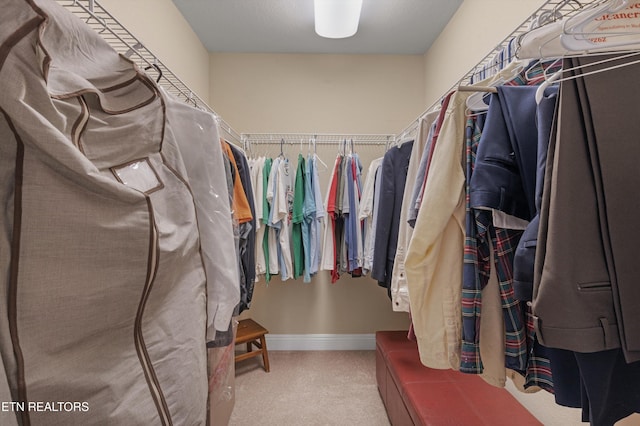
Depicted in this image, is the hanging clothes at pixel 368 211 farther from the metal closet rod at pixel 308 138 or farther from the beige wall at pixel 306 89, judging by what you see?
the beige wall at pixel 306 89

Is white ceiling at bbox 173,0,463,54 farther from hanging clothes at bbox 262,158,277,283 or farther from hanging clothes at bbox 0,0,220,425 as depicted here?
hanging clothes at bbox 0,0,220,425

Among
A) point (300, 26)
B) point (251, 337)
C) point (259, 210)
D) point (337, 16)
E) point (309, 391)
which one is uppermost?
point (300, 26)

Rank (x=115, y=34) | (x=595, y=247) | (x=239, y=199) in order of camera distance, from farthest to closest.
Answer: (x=239, y=199), (x=115, y=34), (x=595, y=247)

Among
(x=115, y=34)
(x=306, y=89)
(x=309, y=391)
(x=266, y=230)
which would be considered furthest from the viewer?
(x=306, y=89)

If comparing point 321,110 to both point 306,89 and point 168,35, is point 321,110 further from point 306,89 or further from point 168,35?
point 168,35

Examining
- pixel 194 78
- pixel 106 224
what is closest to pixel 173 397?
pixel 106 224

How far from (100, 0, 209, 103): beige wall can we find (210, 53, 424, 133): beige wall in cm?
28

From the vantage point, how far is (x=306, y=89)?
9.27ft

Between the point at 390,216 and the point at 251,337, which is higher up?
the point at 390,216

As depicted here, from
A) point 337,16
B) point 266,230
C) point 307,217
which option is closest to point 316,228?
point 307,217

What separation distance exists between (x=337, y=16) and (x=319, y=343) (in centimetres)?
268

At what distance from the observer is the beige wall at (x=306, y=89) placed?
2820mm

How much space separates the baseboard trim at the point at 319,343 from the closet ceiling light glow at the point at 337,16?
2.55 m

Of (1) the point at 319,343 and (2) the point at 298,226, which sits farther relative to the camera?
(1) the point at 319,343
